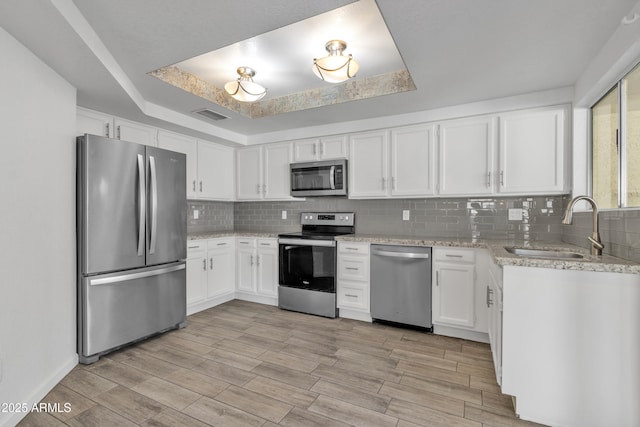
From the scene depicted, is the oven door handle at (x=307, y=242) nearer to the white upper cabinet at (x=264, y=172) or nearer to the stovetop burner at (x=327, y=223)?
the stovetop burner at (x=327, y=223)

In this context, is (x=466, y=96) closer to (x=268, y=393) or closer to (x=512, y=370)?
(x=512, y=370)

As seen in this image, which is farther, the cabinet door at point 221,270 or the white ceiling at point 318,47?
the cabinet door at point 221,270

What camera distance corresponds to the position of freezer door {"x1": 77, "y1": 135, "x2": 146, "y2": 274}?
240 cm

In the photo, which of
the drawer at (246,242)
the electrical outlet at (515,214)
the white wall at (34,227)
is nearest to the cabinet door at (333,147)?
the drawer at (246,242)

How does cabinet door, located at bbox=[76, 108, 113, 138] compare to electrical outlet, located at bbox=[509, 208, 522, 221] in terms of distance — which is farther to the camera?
electrical outlet, located at bbox=[509, 208, 522, 221]

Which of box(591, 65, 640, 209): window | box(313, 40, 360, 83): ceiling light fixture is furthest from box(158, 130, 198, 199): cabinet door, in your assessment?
box(591, 65, 640, 209): window

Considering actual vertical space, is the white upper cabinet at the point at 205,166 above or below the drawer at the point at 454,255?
above

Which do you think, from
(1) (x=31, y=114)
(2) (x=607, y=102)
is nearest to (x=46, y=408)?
(1) (x=31, y=114)

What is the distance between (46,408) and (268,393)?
133 cm

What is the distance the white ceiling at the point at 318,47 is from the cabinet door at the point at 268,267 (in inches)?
78.9

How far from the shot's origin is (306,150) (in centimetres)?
403

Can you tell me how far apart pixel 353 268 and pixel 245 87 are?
2123 mm

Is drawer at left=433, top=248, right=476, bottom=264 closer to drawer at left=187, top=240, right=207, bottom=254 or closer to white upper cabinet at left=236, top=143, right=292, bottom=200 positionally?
→ white upper cabinet at left=236, top=143, right=292, bottom=200

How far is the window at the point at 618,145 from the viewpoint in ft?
6.25
